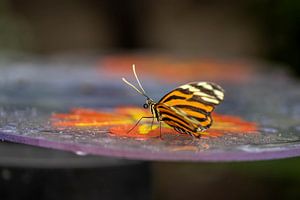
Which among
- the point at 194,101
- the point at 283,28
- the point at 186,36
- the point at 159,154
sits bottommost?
the point at 159,154

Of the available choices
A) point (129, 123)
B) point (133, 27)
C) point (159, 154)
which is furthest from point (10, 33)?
point (159, 154)

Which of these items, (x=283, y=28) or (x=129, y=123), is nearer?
(x=129, y=123)

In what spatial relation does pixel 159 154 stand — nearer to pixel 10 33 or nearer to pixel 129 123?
pixel 129 123

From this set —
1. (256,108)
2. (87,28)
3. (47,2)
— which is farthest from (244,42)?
(256,108)

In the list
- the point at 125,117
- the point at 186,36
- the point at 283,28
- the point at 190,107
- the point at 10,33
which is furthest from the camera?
the point at 186,36

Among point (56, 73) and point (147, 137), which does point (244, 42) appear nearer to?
point (56, 73)

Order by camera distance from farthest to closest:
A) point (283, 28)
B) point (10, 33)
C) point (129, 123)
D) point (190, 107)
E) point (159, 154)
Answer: point (10, 33) → point (283, 28) → point (129, 123) → point (190, 107) → point (159, 154)
